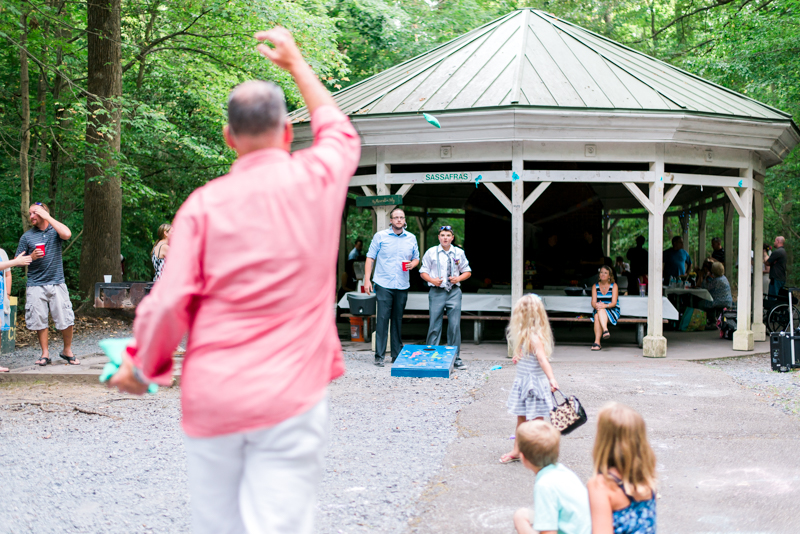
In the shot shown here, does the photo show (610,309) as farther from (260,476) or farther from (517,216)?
(260,476)

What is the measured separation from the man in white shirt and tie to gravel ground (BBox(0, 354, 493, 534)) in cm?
142

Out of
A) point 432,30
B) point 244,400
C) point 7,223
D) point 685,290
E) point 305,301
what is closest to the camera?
point 244,400

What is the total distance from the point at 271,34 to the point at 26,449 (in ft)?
14.7

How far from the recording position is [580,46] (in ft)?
41.0

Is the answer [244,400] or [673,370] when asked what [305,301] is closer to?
[244,400]

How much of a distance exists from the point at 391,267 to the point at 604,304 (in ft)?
12.0

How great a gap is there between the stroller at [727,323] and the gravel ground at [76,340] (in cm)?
1028

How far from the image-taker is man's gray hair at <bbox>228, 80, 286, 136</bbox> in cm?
197

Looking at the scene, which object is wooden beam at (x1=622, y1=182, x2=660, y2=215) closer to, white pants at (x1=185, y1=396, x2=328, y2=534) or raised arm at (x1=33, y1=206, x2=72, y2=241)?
raised arm at (x1=33, y1=206, x2=72, y2=241)

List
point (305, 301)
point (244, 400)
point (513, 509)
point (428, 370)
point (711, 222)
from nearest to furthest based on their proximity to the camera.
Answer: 1. point (244, 400)
2. point (305, 301)
3. point (513, 509)
4. point (428, 370)
5. point (711, 222)

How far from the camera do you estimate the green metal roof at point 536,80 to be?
10.3 m

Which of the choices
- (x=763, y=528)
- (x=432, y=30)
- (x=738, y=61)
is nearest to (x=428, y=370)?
(x=763, y=528)

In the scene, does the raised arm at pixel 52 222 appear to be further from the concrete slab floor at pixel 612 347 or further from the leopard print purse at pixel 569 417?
the leopard print purse at pixel 569 417

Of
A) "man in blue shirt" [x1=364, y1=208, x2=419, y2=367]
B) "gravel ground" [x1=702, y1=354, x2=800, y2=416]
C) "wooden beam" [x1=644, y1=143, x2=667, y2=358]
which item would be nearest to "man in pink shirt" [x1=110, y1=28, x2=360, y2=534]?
"gravel ground" [x1=702, y1=354, x2=800, y2=416]
